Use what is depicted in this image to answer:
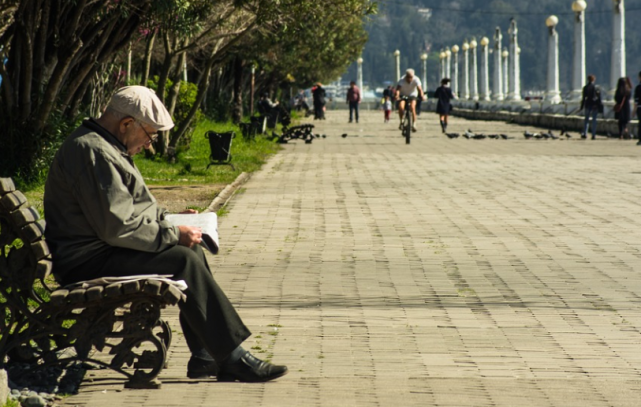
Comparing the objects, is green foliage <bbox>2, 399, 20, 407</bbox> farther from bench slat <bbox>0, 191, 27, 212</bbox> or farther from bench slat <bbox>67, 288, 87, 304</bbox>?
bench slat <bbox>0, 191, 27, 212</bbox>

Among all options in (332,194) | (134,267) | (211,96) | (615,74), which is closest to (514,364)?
(134,267)

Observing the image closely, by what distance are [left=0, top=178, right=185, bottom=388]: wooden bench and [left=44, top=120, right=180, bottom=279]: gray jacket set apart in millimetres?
98

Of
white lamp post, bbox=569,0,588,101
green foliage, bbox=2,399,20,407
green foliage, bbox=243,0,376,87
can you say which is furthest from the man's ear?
white lamp post, bbox=569,0,588,101

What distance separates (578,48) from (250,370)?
1511 inches

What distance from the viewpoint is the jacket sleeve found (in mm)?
4898

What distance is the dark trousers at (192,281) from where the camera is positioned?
199 inches

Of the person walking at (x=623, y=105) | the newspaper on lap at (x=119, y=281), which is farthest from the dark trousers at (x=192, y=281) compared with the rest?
the person walking at (x=623, y=105)

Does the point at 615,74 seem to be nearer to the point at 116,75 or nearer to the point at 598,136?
the point at 598,136

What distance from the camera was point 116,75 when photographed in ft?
86.5

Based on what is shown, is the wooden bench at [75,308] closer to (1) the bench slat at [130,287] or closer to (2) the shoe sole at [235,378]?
(1) the bench slat at [130,287]

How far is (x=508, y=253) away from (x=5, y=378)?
5337 millimetres

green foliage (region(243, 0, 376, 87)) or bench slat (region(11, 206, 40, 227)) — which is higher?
green foliage (region(243, 0, 376, 87))

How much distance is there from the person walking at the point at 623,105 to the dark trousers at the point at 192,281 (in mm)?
24773

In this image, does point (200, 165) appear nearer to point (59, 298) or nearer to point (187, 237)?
point (187, 237)
